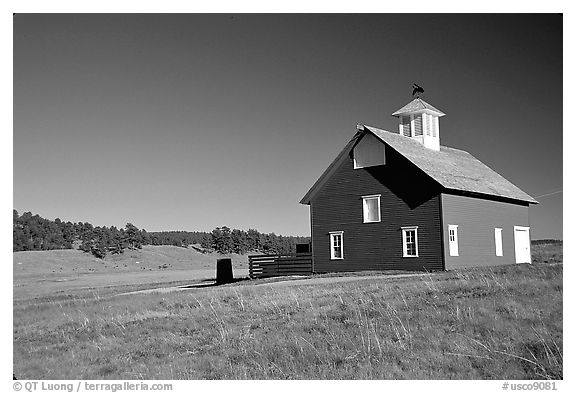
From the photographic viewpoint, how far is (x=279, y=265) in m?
20.2

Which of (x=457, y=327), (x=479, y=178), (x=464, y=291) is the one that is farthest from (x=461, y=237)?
(x=457, y=327)

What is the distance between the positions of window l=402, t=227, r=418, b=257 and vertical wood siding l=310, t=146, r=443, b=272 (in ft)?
0.38

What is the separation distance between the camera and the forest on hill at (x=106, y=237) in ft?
36.3

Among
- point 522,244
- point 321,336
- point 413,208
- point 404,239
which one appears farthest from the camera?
point 404,239

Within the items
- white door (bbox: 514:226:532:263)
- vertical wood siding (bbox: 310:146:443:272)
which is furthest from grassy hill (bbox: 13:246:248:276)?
white door (bbox: 514:226:532:263)

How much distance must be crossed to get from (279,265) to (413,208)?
13.9ft

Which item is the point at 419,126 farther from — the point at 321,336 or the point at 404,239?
the point at 321,336

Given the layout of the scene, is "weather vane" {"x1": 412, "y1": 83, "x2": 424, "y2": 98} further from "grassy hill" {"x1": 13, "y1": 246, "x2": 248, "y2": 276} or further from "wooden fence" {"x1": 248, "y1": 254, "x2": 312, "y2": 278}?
"wooden fence" {"x1": 248, "y1": 254, "x2": 312, "y2": 278}

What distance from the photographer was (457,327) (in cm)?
963

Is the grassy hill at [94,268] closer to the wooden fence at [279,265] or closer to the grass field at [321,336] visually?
the grass field at [321,336]

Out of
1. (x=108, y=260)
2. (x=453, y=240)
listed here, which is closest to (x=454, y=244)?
(x=453, y=240)

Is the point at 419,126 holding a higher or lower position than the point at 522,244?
higher
